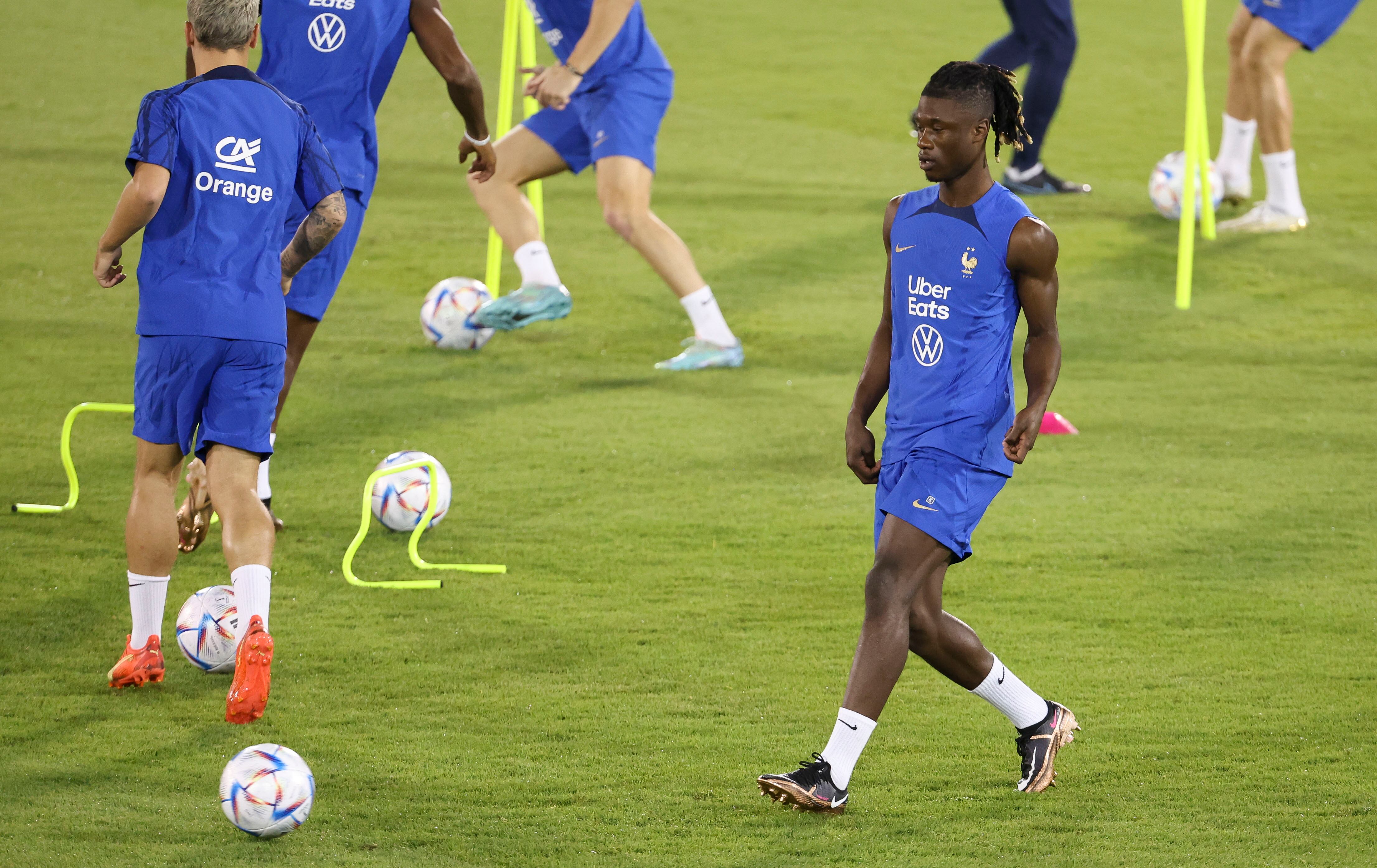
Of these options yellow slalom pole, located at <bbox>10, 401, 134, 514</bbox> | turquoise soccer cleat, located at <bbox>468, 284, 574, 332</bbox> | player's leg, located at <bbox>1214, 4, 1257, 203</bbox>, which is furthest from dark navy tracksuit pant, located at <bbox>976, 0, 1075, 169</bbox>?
yellow slalom pole, located at <bbox>10, 401, 134, 514</bbox>

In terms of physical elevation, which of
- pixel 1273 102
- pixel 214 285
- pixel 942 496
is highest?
pixel 214 285

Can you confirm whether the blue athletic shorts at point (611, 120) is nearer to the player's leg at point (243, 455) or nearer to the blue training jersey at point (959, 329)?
the player's leg at point (243, 455)

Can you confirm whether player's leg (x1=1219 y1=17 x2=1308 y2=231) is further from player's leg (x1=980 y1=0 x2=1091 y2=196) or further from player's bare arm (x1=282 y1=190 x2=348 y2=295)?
player's bare arm (x1=282 y1=190 x2=348 y2=295)

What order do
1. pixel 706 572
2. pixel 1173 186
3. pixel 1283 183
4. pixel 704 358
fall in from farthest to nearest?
pixel 1173 186 < pixel 1283 183 < pixel 704 358 < pixel 706 572

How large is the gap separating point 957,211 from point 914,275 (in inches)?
6.5

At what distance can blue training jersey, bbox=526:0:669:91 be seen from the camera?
270 inches

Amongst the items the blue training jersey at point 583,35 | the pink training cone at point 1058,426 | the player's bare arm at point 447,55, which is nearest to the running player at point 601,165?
the blue training jersey at point 583,35

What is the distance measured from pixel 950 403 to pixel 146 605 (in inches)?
80.9

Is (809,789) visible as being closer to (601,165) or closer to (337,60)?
(337,60)

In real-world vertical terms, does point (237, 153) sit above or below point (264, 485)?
above

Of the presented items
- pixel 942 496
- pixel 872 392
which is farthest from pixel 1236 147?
pixel 942 496

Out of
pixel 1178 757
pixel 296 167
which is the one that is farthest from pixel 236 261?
pixel 1178 757

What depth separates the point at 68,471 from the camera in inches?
204

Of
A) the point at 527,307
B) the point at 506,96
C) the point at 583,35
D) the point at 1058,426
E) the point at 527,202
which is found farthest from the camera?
the point at 506,96
